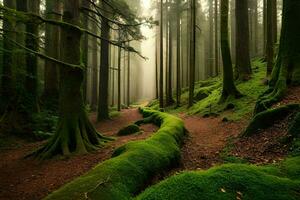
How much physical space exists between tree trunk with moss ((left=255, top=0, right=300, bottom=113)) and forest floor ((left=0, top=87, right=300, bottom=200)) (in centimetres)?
32

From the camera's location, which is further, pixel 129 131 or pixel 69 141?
pixel 129 131

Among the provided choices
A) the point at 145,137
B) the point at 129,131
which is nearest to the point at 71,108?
the point at 145,137

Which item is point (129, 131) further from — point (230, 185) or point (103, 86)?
point (230, 185)

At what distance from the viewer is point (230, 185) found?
164 inches

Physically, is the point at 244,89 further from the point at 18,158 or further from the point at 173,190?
the point at 173,190

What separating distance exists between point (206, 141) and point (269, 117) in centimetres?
264

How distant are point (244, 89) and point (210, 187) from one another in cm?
1160

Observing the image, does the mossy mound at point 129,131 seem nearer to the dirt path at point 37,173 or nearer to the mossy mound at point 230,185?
the dirt path at point 37,173

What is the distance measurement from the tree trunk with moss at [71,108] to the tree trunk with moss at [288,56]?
5.66 m

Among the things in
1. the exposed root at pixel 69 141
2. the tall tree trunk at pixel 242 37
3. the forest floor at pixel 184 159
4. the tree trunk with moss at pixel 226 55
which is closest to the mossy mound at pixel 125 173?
the forest floor at pixel 184 159

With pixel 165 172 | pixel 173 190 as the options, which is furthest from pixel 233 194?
pixel 165 172

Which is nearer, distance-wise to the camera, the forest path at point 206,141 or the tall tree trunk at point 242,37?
the forest path at point 206,141

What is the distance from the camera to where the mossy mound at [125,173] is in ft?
14.0

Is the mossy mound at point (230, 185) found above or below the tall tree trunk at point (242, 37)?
below
